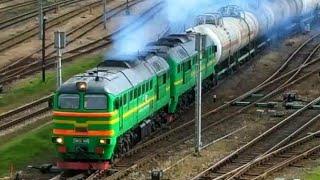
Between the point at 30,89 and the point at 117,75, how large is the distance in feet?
52.4

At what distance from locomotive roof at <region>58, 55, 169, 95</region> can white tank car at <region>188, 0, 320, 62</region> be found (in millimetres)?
11311

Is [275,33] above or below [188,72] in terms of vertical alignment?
above

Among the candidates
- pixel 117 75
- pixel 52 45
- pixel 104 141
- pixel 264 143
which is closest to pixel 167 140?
pixel 264 143

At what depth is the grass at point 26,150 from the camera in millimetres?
29078

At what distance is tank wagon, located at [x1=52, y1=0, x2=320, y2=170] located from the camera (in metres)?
26.6

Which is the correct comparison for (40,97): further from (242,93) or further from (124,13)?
(124,13)

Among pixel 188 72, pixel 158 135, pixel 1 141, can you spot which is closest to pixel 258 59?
pixel 188 72

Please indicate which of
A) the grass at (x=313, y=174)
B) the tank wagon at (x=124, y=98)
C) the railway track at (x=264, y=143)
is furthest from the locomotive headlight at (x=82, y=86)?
the grass at (x=313, y=174)

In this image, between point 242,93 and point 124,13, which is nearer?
point 242,93

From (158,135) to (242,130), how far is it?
3981 mm

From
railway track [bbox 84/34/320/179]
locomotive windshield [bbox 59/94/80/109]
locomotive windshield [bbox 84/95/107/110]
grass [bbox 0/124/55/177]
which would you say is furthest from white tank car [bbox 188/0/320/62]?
locomotive windshield [bbox 59/94/80/109]

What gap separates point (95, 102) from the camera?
26.6m

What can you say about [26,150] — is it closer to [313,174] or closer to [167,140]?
[167,140]

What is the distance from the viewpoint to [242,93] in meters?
44.1
